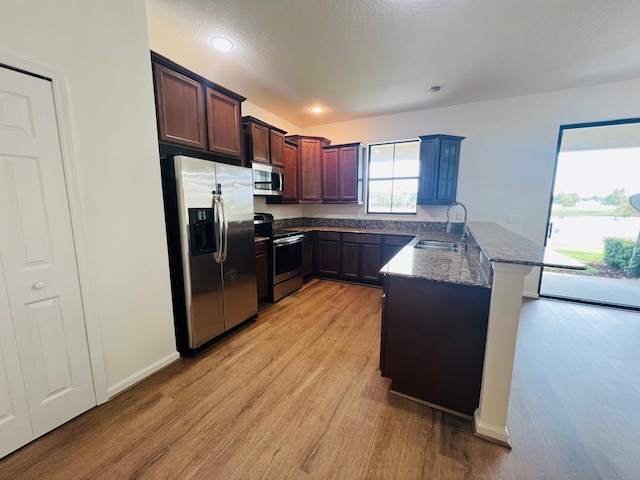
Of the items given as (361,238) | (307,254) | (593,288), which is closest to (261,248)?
(307,254)

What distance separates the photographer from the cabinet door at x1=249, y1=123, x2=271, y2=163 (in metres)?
3.17

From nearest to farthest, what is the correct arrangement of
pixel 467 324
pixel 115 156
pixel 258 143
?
1. pixel 467 324
2. pixel 115 156
3. pixel 258 143

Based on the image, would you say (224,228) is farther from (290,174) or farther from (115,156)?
(290,174)

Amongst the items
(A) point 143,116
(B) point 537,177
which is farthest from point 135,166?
(B) point 537,177

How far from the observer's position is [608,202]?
3.33 metres

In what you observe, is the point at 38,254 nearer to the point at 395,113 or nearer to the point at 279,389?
the point at 279,389

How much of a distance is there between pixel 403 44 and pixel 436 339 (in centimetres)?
253

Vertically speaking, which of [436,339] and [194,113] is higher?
[194,113]

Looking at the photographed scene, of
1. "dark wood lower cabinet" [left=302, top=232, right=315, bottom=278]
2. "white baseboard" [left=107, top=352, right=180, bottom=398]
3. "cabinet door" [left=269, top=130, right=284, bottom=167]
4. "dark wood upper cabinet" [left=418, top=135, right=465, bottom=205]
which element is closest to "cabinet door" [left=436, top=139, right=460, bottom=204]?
"dark wood upper cabinet" [left=418, top=135, right=465, bottom=205]

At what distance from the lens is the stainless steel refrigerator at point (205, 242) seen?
2.10 metres

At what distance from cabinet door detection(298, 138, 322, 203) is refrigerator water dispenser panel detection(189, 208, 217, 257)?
7.21 feet

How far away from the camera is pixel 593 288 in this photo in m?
3.71

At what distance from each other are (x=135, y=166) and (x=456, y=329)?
8.10 ft

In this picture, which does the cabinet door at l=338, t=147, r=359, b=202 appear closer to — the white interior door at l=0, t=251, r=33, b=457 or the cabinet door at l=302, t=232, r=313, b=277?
the cabinet door at l=302, t=232, r=313, b=277
